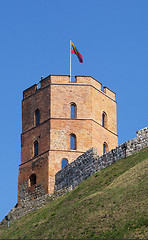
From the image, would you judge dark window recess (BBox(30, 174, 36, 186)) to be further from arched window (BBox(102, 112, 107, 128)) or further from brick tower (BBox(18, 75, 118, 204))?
arched window (BBox(102, 112, 107, 128))

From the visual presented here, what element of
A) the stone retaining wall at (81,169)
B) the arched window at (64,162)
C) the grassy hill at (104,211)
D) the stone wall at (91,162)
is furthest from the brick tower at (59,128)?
the grassy hill at (104,211)

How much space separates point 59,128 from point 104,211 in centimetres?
2030

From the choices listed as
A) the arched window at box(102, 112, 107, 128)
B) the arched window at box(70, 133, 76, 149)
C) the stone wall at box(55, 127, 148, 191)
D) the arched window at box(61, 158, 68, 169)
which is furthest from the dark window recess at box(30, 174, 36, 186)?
the arched window at box(102, 112, 107, 128)

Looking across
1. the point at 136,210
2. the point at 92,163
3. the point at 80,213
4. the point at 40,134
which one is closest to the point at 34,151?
the point at 40,134

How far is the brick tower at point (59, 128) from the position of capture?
48281mm

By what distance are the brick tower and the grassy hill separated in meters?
8.46

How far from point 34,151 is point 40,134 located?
156cm

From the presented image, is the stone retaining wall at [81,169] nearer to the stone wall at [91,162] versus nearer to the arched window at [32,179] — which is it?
the stone wall at [91,162]

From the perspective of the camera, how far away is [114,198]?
30422mm

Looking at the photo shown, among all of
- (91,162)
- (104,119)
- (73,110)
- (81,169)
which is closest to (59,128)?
(73,110)

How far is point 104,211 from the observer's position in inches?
1147

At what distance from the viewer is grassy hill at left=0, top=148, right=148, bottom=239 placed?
86.9 ft

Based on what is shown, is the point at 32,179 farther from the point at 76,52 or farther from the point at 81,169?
the point at 76,52

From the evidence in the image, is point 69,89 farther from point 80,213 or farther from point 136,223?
point 136,223
